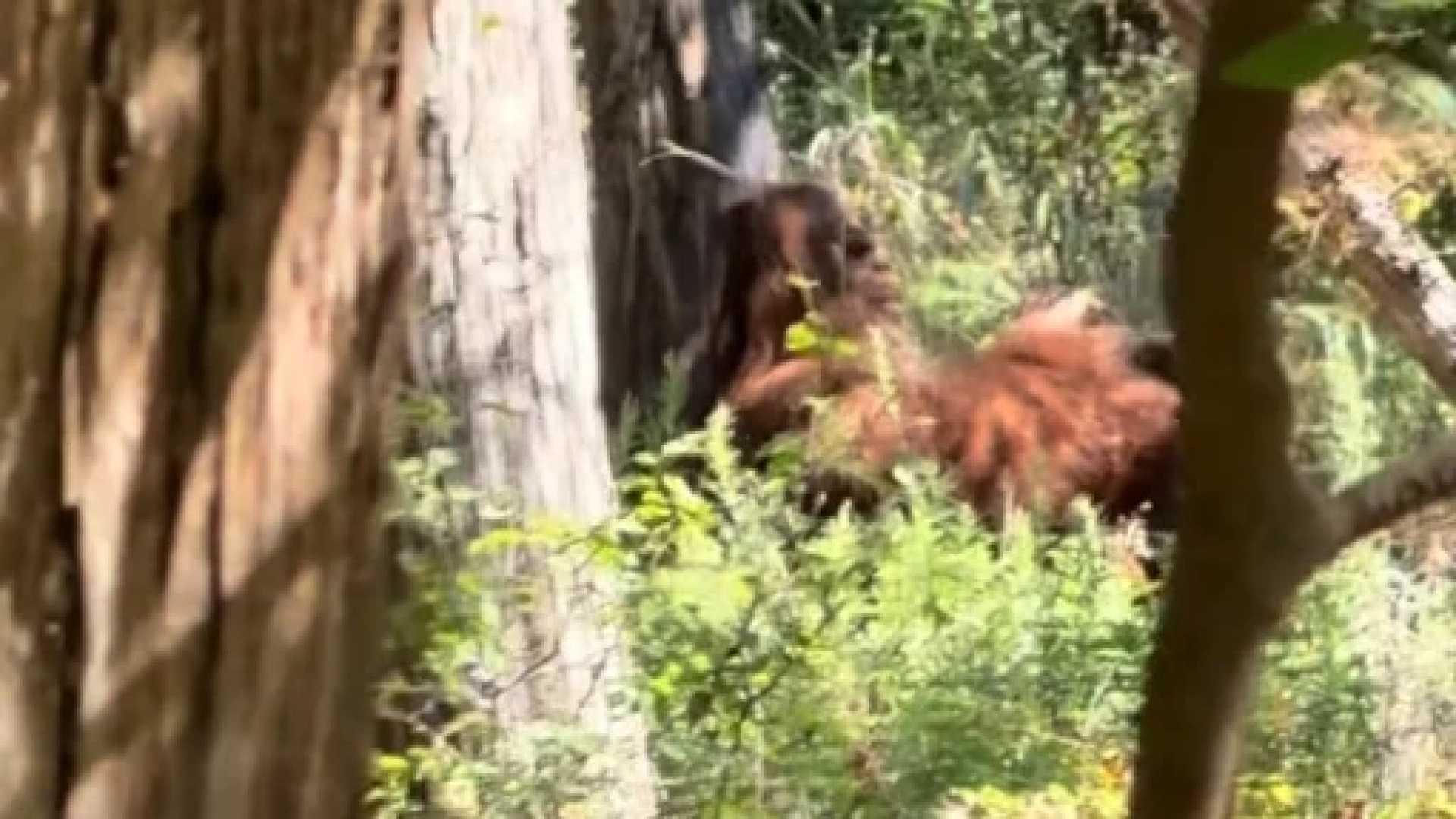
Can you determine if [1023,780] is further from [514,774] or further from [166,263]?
[166,263]

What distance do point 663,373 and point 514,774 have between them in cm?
189

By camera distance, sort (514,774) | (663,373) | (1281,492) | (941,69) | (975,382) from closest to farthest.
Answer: (1281,492) → (514,774) → (975,382) → (663,373) → (941,69)

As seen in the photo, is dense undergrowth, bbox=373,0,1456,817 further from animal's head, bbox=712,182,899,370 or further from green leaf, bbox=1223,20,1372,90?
green leaf, bbox=1223,20,1372,90

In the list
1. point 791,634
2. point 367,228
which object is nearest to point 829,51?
point 791,634

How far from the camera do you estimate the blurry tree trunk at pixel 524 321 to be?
2838 mm

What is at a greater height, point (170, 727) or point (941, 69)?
point (941, 69)

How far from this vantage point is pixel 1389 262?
82.7 inches

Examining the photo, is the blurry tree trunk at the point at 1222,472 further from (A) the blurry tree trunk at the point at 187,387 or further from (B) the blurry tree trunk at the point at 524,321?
(B) the blurry tree trunk at the point at 524,321

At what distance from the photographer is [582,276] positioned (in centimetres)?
314

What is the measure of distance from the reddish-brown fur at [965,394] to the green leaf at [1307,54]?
9.41 feet

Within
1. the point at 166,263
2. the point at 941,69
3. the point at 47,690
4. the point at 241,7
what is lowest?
the point at 47,690

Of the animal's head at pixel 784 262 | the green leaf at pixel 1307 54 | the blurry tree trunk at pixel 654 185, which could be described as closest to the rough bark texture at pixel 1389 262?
the green leaf at pixel 1307 54

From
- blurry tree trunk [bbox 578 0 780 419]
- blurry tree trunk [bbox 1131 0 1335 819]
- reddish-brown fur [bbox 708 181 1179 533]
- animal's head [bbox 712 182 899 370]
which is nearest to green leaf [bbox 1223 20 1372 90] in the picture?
blurry tree trunk [bbox 1131 0 1335 819]

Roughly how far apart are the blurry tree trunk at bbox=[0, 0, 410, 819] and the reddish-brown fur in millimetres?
2344
